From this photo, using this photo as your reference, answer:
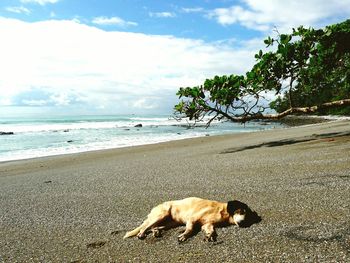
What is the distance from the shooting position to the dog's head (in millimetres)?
4052

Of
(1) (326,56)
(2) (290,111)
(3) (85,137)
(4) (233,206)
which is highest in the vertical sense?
(1) (326,56)

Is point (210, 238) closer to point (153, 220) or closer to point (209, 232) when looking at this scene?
point (209, 232)

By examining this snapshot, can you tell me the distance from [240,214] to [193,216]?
0.57 metres

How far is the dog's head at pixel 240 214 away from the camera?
4.05 metres

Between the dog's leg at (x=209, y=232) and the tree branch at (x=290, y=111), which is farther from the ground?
the tree branch at (x=290, y=111)

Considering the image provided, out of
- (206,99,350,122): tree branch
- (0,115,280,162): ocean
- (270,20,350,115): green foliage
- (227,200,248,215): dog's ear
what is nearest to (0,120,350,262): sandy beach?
(227,200,248,215): dog's ear

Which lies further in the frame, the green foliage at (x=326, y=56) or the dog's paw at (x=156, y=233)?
the green foliage at (x=326, y=56)

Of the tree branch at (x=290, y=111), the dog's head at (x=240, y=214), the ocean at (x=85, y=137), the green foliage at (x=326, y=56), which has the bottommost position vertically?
the ocean at (x=85, y=137)

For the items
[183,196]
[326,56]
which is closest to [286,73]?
[326,56]

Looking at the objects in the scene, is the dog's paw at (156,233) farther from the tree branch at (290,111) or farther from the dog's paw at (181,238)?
the tree branch at (290,111)

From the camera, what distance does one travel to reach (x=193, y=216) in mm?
4207

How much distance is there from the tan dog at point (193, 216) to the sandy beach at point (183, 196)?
113 mm

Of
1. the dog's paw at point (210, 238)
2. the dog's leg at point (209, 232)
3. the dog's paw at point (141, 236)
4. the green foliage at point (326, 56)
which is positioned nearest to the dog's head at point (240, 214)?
the dog's leg at point (209, 232)

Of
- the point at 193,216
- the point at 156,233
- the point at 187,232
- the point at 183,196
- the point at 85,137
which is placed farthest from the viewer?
the point at 85,137
